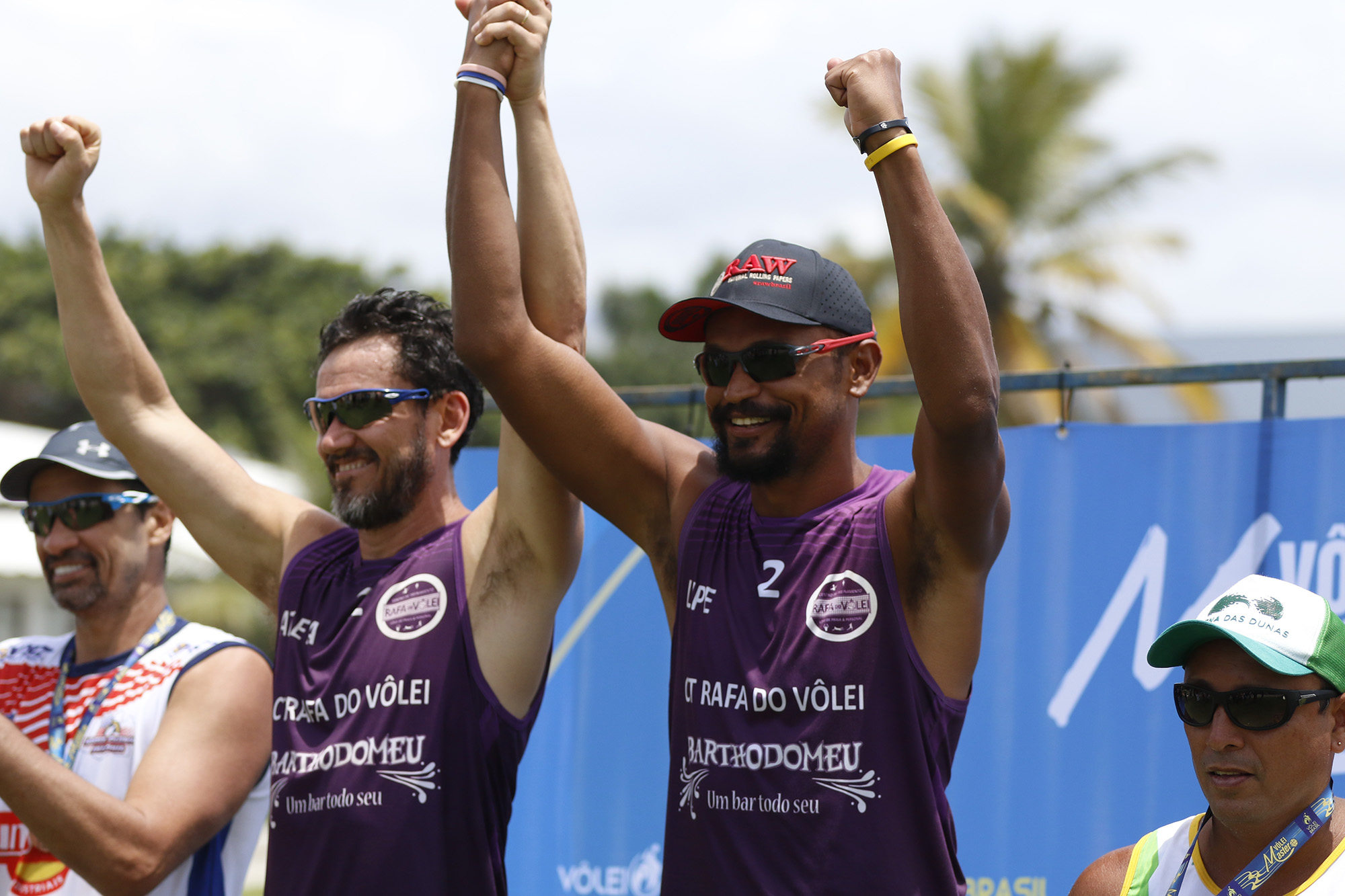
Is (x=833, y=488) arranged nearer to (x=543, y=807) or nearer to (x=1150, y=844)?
(x=1150, y=844)

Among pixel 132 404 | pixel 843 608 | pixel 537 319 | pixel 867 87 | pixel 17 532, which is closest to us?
pixel 867 87

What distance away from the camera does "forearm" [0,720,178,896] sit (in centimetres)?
300

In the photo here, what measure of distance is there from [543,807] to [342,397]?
1785 millimetres

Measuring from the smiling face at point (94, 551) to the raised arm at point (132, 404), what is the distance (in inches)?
9.0

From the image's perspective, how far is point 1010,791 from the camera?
3.82 m

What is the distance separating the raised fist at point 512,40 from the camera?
2.86 m

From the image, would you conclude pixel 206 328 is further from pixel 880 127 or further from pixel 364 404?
pixel 880 127

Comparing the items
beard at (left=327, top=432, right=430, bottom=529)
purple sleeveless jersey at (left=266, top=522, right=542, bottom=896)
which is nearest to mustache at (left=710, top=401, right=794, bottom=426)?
purple sleeveless jersey at (left=266, top=522, right=542, bottom=896)

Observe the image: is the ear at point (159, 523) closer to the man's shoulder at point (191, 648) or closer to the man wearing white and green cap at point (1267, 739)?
the man's shoulder at point (191, 648)

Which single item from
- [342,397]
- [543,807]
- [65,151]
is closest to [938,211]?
[342,397]

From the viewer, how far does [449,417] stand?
3373mm

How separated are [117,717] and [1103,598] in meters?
2.60

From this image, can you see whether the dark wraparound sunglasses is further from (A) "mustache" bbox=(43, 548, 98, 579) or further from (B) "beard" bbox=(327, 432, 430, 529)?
(A) "mustache" bbox=(43, 548, 98, 579)

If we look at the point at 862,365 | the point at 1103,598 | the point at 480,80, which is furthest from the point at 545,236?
the point at 1103,598
